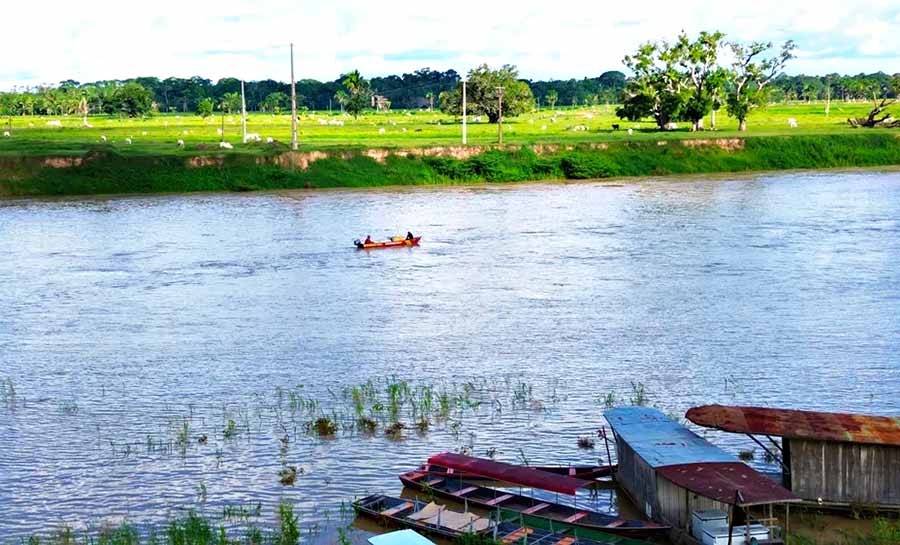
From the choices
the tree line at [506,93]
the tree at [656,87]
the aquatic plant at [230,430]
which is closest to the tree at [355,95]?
the tree line at [506,93]

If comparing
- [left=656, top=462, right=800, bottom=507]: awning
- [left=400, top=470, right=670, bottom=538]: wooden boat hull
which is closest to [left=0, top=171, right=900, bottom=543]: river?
[left=400, top=470, right=670, bottom=538]: wooden boat hull

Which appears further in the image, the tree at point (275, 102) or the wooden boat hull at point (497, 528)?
the tree at point (275, 102)

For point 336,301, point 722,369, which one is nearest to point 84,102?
point 336,301

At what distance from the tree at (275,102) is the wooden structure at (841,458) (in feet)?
452

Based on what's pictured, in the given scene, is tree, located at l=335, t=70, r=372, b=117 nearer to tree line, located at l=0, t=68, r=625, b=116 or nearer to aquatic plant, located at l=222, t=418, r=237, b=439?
tree line, located at l=0, t=68, r=625, b=116

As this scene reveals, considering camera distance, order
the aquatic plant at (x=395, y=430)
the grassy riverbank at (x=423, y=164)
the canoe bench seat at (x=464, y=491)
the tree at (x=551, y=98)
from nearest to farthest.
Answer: the canoe bench seat at (x=464, y=491)
the aquatic plant at (x=395, y=430)
the grassy riverbank at (x=423, y=164)
the tree at (x=551, y=98)

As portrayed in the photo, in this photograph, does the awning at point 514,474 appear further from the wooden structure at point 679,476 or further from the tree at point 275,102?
the tree at point 275,102

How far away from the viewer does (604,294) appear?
3419cm

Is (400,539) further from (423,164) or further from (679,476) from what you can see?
(423,164)

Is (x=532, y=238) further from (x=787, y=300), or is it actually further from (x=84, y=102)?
(x=84, y=102)

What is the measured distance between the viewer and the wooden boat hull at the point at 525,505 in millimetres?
15555

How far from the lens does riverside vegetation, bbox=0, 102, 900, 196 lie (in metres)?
63.6

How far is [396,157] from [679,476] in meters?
53.4

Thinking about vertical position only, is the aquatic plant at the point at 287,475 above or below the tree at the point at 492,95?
below
